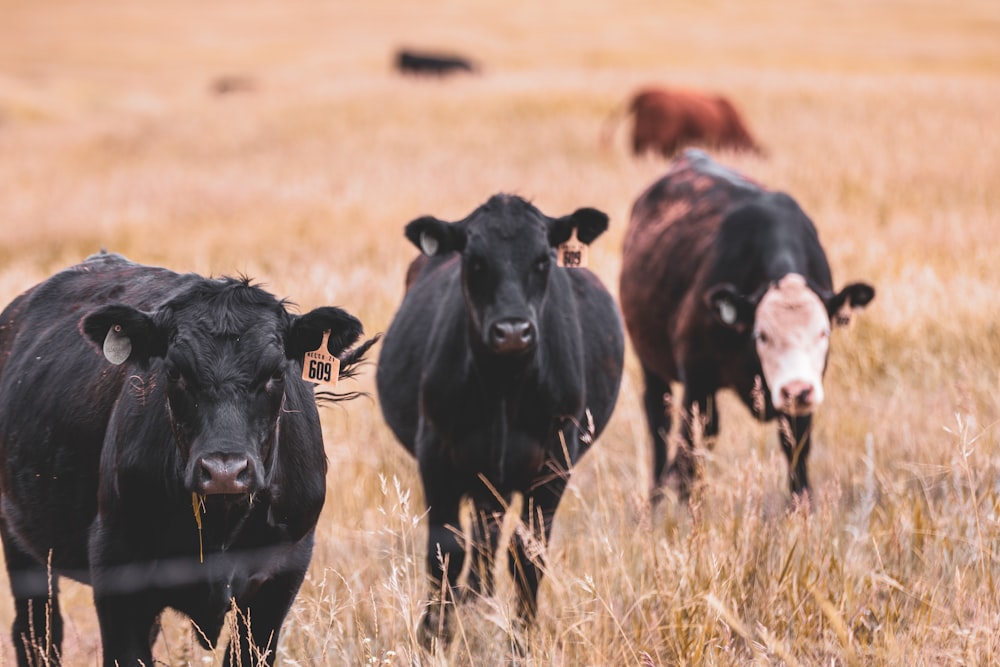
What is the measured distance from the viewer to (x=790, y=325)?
549cm

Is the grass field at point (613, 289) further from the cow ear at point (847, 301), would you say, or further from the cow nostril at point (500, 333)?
the cow nostril at point (500, 333)

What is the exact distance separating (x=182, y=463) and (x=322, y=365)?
53 centimetres

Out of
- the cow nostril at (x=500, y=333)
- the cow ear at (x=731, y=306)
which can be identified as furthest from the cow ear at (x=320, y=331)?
the cow ear at (x=731, y=306)

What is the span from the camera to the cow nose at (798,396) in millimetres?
5238

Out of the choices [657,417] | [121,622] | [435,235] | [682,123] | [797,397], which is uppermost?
[682,123]

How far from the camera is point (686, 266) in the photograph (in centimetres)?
659

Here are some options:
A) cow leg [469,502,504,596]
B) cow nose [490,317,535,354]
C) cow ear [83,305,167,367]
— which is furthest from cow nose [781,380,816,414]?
cow ear [83,305,167,367]

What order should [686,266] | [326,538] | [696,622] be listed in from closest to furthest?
[696,622] < [326,538] < [686,266]

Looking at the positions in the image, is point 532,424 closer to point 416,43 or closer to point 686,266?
point 686,266

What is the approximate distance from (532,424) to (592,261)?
460 cm

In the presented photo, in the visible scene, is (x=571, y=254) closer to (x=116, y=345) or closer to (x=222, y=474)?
(x=116, y=345)

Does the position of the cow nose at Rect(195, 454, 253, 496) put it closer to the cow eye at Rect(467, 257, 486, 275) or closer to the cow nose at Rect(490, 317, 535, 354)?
the cow nose at Rect(490, 317, 535, 354)

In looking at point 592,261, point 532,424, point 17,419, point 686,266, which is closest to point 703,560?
point 532,424

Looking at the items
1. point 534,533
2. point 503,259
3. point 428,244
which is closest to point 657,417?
point 534,533
